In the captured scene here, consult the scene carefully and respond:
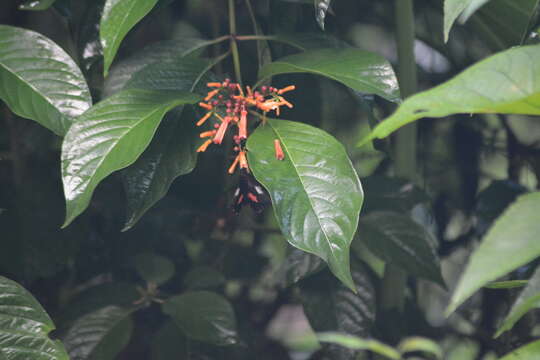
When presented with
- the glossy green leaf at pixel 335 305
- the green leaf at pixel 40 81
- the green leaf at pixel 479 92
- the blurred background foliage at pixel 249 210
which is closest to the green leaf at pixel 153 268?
the blurred background foliage at pixel 249 210

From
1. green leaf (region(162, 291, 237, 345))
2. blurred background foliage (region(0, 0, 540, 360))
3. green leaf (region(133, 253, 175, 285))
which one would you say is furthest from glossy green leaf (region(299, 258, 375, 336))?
green leaf (region(133, 253, 175, 285))

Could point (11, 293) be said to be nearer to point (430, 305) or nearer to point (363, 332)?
point (363, 332)

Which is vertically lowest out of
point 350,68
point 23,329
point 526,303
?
point 23,329

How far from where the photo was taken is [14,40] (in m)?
0.72

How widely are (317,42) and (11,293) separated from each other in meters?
0.53

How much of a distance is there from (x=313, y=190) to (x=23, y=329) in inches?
14.6

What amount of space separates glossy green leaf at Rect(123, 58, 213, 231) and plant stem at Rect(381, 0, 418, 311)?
1.21 ft

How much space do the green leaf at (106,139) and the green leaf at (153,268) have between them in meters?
0.42

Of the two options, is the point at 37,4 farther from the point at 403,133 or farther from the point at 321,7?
the point at 403,133

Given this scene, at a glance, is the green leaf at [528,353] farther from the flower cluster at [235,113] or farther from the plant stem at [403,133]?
the plant stem at [403,133]

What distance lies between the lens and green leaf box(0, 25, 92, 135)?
0.67 m

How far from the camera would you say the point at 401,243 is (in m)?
0.89

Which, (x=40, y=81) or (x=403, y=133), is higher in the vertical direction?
(x=40, y=81)

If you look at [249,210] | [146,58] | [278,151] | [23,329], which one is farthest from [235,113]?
[249,210]
